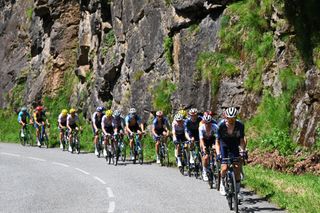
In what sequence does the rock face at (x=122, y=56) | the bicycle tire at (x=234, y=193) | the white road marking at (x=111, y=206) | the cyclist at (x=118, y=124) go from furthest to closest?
the rock face at (x=122, y=56), the cyclist at (x=118, y=124), the white road marking at (x=111, y=206), the bicycle tire at (x=234, y=193)

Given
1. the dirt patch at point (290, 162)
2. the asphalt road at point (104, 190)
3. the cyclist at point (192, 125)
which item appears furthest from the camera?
the dirt patch at point (290, 162)

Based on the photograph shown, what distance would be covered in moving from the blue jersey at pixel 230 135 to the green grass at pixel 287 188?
160 centimetres

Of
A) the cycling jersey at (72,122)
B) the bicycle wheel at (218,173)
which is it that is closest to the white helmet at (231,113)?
the bicycle wheel at (218,173)

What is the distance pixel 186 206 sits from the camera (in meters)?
11.4

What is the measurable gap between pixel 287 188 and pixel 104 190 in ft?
15.5

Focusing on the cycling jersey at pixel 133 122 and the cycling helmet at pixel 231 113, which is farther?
the cycling jersey at pixel 133 122

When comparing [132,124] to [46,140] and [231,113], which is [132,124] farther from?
[231,113]

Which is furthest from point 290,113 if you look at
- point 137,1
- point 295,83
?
point 137,1

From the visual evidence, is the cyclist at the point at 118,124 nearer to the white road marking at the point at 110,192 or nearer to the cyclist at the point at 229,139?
the white road marking at the point at 110,192

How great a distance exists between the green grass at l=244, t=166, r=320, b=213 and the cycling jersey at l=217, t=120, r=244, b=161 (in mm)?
1505

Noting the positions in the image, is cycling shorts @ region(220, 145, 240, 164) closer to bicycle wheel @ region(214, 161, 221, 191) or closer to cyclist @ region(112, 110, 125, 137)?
bicycle wheel @ region(214, 161, 221, 191)

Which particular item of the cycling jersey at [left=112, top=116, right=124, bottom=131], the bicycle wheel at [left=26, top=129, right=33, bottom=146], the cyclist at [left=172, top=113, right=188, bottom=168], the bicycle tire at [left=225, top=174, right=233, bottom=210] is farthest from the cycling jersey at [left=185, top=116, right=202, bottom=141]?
the bicycle wheel at [left=26, top=129, right=33, bottom=146]

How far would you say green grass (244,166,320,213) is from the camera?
10.6 m

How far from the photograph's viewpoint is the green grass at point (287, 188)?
1058 centimetres
